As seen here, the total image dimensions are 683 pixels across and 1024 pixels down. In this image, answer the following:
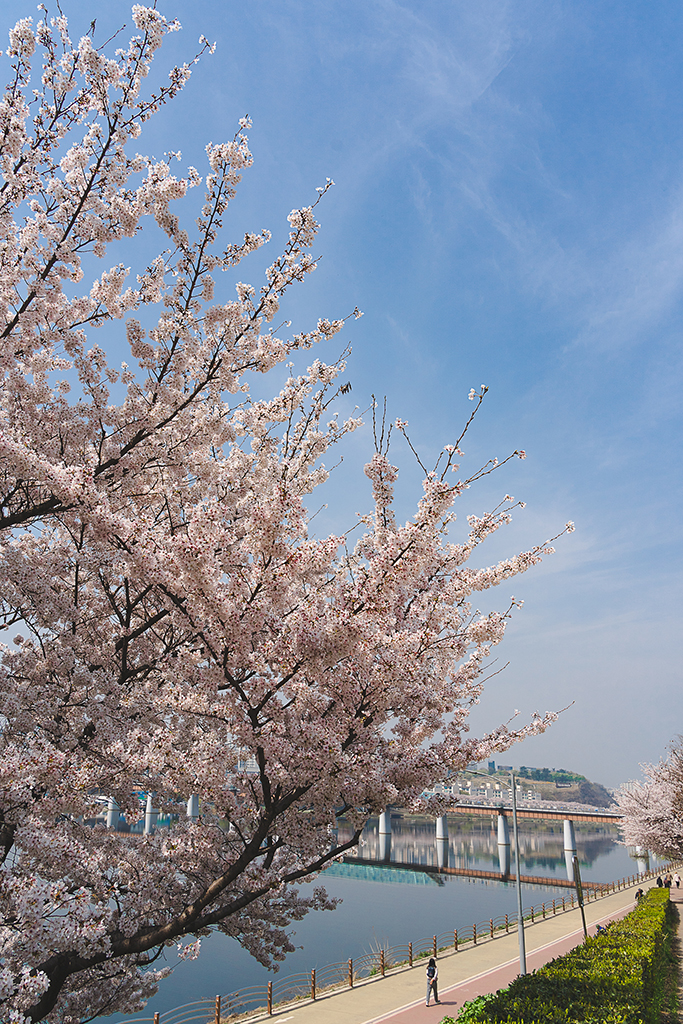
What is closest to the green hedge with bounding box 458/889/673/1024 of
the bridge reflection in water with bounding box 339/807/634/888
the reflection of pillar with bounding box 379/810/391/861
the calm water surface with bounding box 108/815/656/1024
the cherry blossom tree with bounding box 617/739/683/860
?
the calm water surface with bounding box 108/815/656/1024

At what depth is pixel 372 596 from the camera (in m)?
4.33

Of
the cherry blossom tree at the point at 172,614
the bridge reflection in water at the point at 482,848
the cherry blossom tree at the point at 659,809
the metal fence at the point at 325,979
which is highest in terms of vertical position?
the cherry blossom tree at the point at 172,614

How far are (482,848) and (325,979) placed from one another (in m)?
→ 78.6

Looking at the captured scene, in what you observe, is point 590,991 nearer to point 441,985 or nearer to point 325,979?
point 441,985

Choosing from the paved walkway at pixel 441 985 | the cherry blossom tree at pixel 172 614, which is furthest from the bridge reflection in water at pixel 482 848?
the cherry blossom tree at pixel 172 614

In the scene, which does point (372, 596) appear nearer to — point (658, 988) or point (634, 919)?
point (658, 988)

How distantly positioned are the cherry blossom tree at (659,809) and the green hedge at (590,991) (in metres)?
21.3

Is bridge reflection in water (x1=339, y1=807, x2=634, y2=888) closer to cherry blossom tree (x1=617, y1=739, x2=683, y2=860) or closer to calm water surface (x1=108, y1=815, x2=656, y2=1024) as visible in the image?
calm water surface (x1=108, y1=815, x2=656, y2=1024)

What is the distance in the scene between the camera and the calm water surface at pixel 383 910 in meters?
25.1

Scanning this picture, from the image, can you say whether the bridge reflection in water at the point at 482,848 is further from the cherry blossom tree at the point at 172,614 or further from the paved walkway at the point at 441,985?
the cherry blossom tree at the point at 172,614

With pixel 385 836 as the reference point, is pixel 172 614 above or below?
above

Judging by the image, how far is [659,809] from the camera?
108 feet

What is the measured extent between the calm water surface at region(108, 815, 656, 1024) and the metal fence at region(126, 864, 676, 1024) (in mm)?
1204

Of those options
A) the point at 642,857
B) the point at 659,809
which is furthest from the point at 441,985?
the point at 642,857
